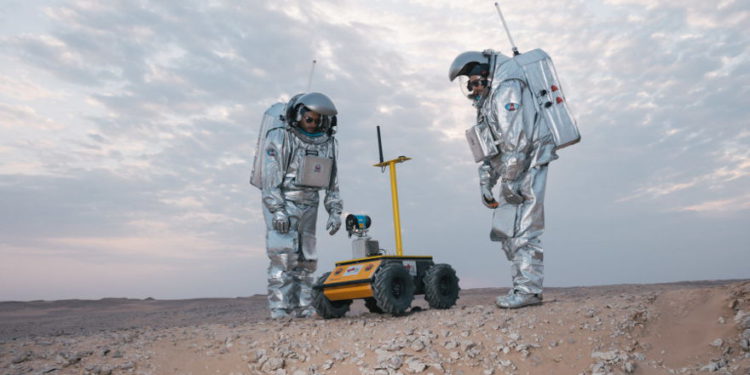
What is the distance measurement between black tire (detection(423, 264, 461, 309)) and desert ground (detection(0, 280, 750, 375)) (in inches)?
33.7

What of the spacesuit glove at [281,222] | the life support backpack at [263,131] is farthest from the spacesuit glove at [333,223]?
the life support backpack at [263,131]

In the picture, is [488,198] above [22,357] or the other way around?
above

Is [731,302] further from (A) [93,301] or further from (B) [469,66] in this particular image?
(A) [93,301]

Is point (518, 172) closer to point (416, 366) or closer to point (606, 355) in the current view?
point (606, 355)

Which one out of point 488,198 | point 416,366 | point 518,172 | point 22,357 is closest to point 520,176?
point 518,172

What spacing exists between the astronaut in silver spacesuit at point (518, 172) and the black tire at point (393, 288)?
1.26 metres

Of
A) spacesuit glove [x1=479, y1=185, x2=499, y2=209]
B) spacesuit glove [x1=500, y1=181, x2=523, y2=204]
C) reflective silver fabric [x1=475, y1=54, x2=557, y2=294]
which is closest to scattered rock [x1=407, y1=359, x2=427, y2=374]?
reflective silver fabric [x1=475, y1=54, x2=557, y2=294]

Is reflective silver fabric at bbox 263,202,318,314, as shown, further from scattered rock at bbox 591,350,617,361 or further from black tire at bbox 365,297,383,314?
scattered rock at bbox 591,350,617,361

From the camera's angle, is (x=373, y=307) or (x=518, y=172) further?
(x=373, y=307)

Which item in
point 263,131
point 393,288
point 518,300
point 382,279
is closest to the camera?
point 382,279

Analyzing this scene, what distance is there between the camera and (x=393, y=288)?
715 centimetres

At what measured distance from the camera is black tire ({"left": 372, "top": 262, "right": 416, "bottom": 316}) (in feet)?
22.4

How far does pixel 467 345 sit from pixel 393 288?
1.78 m

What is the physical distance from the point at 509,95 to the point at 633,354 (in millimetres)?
3634
